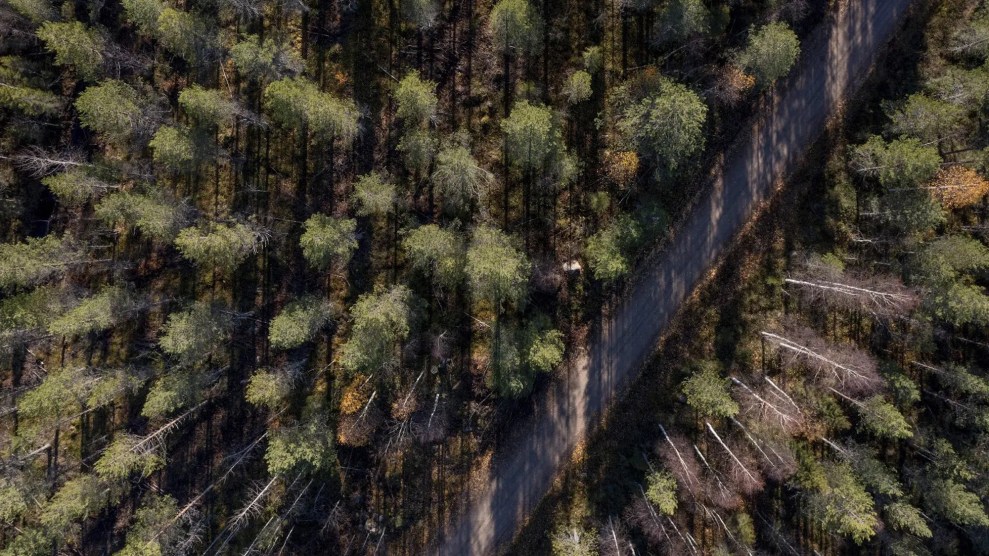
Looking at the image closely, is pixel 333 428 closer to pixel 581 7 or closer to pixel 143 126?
pixel 143 126

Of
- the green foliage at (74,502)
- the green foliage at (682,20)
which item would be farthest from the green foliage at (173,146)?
the green foliage at (682,20)

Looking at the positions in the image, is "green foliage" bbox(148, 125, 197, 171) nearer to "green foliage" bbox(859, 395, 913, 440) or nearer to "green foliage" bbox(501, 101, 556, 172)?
"green foliage" bbox(501, 101, 556, 172)

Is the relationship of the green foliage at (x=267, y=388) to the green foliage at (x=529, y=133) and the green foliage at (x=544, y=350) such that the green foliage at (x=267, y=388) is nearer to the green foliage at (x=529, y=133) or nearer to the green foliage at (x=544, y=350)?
the green foliage at (x=544, y=350)

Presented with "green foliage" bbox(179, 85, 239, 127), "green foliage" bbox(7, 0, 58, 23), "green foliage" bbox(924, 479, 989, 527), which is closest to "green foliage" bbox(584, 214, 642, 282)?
"green foliage" bbox(179, 85, 239, 127)

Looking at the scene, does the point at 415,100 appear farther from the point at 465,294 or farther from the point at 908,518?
the point at 908,518

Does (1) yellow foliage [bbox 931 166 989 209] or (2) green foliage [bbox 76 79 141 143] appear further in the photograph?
(1) yellow foliage [bbox 931 166 989 209]
